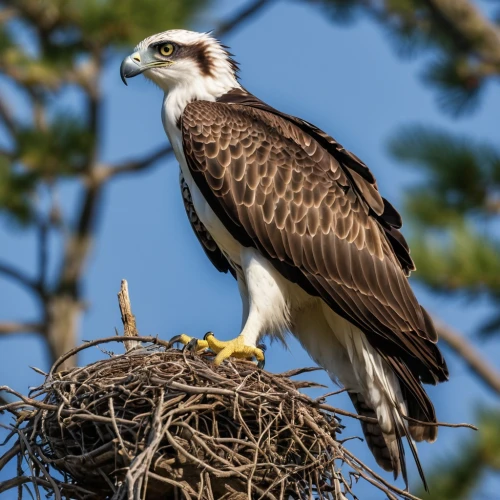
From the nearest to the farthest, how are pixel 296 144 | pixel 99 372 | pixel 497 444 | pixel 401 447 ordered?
pixel 99 372 < pixel 401 447 < pixel 296 144 < pixel 497 444

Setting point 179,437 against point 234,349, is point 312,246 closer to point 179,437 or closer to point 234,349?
point 234,349

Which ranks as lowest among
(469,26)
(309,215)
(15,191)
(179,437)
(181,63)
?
(179,437)

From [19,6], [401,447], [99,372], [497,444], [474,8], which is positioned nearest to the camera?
[99,372]

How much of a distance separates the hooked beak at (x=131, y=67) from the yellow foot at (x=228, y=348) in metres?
2.21

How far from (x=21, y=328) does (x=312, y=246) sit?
31.9ft

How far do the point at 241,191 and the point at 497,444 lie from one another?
6.09 metres

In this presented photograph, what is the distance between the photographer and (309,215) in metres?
8.00

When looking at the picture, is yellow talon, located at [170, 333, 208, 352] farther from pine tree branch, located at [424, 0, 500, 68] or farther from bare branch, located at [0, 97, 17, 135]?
bare branch, located at [0, 97, 17, 135]

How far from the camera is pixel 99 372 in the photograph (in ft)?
21.1

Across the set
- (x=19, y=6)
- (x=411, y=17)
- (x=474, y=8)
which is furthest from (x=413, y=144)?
(x=19, y=6)

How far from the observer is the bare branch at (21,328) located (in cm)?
1652

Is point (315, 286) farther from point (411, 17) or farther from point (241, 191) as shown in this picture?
point (411, 17)

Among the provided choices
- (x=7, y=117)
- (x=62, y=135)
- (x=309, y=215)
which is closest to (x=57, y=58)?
(x=62, y=135)

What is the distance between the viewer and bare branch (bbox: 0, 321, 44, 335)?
16523 mm
